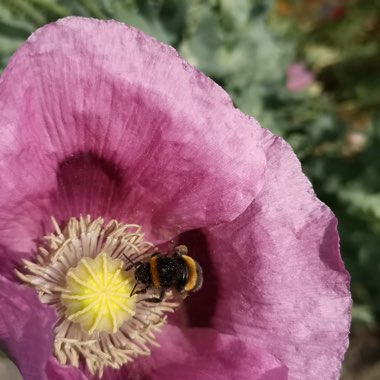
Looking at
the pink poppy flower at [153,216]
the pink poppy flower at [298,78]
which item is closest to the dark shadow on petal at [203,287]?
the pink poppy flower at [153,216]

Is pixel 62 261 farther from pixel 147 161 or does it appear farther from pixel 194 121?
pixel 194 121

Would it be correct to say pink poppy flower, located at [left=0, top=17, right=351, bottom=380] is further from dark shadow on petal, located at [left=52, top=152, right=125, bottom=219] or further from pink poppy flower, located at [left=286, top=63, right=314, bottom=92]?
pink poppy flower, located at [left=286, top=63, right=314, bottom=92]

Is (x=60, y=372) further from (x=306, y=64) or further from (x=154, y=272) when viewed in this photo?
(x=306, y=64)

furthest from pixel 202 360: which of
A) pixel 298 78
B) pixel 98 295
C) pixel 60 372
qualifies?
pixel 298 78

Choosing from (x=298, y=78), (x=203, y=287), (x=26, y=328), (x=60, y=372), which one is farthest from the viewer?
(x=298, y=78)

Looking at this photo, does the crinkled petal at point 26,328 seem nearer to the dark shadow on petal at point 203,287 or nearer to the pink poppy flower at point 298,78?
the dark shadow on petal at point 203,287

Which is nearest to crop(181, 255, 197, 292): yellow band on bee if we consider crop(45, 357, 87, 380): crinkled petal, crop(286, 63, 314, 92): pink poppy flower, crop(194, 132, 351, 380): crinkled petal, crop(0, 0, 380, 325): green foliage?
crop(194, 132, 351, 380): crinkled petal
